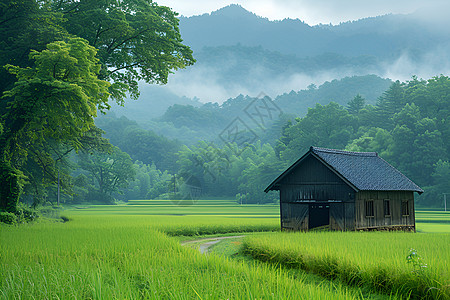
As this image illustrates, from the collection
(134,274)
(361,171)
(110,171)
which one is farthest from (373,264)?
(110,171)

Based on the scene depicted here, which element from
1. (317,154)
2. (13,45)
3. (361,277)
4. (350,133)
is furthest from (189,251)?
(350,133)

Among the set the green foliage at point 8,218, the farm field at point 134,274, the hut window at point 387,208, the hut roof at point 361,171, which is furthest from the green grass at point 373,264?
the green foliage at point 8,218

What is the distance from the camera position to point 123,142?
6339 inches

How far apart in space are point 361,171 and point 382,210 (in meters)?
3.10

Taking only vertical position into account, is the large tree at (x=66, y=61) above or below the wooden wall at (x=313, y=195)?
above

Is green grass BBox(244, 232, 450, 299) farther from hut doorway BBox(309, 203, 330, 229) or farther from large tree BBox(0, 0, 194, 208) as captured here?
hut doorway BBox(309, 203, 330, 229)

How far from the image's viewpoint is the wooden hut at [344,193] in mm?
28359

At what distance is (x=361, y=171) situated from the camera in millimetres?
30672

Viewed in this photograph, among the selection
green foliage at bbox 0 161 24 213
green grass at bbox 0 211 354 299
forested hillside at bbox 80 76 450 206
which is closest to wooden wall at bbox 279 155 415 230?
green grass at bbox 0 211 354 299

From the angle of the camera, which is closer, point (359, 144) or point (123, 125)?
point (359, 144)

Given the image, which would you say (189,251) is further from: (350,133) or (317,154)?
(350,133)

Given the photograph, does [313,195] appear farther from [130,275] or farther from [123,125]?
[123,125]

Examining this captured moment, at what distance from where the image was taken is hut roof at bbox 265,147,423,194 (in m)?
28.4

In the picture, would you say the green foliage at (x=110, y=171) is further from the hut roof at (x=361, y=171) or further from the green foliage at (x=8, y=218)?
the hut roof at (x=361, y=171)
